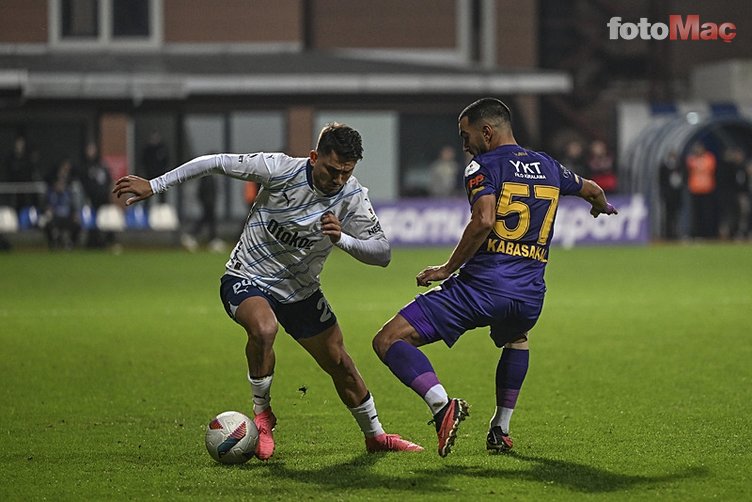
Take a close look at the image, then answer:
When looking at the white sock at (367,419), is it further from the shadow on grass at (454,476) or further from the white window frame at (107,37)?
the white window frame at (107,37)

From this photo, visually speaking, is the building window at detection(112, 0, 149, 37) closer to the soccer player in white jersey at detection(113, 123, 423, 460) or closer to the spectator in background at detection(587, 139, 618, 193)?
the spectator in background at detection(587, 139, 618, 193)

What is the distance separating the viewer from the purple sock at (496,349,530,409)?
7.44 meters

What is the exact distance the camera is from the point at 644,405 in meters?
9.03

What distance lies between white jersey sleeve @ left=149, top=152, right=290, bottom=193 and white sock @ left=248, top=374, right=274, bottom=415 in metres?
1.04

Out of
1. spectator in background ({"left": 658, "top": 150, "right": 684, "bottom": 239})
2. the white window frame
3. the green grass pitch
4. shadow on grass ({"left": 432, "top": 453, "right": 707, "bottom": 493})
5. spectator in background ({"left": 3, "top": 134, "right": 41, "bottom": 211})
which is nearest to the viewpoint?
shadow on grass ({"left": 432, "top": 453, "right": 707, "bottom": 493})

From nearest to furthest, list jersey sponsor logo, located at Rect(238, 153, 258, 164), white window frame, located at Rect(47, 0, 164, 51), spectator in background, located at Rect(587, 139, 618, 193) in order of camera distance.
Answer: jersey sponsor logo, located at Rect(238, 153, 258, 164), spectator in background, located at Rect(587, 139, 618, 193), white window frame, located at Rect(47, 0, 164, 51)

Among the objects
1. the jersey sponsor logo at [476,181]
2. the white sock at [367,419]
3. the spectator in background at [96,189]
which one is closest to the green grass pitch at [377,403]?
the white sock at [367,419]

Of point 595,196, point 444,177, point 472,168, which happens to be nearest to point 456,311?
point 472,168

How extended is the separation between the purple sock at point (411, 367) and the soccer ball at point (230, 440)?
0.84 meters

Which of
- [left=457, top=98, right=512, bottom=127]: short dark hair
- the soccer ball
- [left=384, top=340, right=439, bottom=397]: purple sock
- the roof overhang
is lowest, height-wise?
the soccer ball

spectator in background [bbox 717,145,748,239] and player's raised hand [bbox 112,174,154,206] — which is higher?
player's raised hand [bbox 112,174,154,206]

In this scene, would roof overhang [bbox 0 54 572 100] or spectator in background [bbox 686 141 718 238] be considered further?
roof overhang [bbox 0 54 572 100]

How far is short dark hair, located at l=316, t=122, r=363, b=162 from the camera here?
6910mm

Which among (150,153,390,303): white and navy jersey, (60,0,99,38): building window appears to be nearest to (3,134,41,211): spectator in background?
(60,0,99,38): building window
